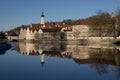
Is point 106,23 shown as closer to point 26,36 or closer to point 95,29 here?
point 95,29

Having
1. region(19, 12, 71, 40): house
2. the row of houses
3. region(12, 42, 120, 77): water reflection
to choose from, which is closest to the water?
region(12, 42, 120, 77): water reflection

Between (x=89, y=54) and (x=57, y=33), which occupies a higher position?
(x=57, y=33)

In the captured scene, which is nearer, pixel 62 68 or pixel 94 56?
pixel 62 68

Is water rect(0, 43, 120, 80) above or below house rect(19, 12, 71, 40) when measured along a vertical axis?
below

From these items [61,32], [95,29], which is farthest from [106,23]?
[61,32]

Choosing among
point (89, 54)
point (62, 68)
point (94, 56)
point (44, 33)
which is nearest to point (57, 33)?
point (44, 33)

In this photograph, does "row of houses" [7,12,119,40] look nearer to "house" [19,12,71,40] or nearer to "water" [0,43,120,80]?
"house" [19,12,71,40]

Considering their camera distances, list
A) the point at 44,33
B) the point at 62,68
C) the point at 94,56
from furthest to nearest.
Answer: the point at 44,33, the point at 94,56, the point at 62,68

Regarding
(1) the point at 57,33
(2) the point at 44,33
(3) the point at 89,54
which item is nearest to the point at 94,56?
(3) the point at 89,54

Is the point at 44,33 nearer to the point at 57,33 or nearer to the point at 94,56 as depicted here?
the point at 57,33

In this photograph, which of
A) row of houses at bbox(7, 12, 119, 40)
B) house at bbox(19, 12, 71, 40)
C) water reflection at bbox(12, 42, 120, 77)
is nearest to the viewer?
water reflection at bbox(12, 42, 120, 77)

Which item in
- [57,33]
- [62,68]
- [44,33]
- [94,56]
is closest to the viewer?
[62,68]

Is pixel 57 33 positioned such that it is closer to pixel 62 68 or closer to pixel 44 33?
pixel 44 33

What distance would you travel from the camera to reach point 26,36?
465 ft
